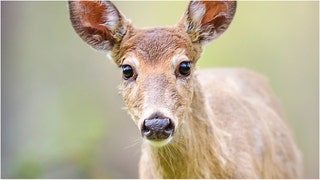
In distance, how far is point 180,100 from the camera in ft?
18.7

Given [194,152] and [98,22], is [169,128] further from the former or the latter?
[98,22]

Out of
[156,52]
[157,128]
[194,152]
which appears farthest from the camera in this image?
[194,152]

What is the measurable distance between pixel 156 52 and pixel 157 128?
26.8 inches

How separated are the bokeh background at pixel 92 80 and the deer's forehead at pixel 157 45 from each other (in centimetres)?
465

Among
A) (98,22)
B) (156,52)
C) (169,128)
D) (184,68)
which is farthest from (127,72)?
(169,128)

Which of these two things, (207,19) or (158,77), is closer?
(158,77)

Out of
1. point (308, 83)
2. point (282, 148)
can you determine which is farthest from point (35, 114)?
point (282, 148)

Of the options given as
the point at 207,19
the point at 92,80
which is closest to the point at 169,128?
the point at 207,19

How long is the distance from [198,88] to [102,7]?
872mm

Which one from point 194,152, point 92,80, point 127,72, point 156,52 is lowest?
point 92,80

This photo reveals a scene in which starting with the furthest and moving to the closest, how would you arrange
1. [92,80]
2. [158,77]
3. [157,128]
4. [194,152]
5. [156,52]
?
[92,80], [194,152], [156,52], [158,77], [157,128]

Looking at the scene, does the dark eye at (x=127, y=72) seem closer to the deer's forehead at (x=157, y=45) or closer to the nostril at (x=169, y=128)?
the deer's forehead at (x=157, y=45)

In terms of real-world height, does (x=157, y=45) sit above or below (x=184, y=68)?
above

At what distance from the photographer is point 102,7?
625cm
